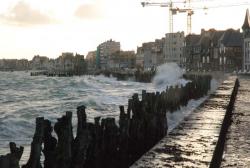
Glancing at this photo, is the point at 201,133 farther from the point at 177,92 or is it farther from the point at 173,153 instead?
the point at 177,92

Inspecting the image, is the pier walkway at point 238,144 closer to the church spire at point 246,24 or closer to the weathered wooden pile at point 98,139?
the weathered wooden pile at point 98,139

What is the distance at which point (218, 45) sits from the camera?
12281 centimetres

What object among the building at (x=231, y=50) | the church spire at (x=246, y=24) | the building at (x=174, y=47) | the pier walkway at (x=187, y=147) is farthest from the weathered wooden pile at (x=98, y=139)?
the building at (x=174, y=47)

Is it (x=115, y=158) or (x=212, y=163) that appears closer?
(x=212, y=163)

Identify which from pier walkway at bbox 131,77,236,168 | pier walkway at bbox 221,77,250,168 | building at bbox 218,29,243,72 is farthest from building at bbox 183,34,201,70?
pier walkway at bbox 131,77,236,168

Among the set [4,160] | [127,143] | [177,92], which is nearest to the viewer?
[4,160]

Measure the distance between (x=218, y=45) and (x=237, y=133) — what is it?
116 metres

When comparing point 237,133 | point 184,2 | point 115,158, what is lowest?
point 115,158

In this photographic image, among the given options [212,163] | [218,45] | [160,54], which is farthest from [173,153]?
[160,54]

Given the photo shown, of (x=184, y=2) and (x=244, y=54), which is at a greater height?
(x=184, y=2)

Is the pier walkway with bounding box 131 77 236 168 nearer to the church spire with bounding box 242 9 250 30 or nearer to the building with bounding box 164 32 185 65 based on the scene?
the church spire with bounding box 242 9 250 30

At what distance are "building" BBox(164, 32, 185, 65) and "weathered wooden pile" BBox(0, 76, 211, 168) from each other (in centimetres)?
16339

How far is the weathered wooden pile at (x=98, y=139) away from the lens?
741cm

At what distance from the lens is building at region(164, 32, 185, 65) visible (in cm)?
17702
